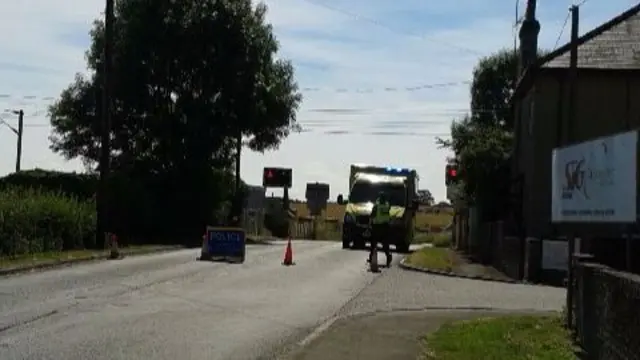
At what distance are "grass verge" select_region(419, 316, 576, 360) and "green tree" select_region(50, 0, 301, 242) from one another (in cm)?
3636

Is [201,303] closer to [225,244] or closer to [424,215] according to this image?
[225,244]

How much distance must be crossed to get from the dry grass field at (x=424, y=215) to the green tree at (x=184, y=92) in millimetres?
39613

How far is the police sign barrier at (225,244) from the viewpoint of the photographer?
31.7 m

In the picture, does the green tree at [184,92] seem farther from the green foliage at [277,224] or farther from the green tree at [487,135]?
the green foliage at [277,224]

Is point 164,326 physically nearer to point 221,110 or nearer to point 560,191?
point 560,191

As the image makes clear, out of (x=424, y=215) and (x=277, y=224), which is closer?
(x=277, y=224)

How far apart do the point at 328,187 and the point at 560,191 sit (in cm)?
5461

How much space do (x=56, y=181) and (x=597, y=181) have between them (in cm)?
3501

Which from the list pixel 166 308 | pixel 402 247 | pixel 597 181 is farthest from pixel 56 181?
pixel 597 181

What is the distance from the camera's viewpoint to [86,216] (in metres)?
36.9

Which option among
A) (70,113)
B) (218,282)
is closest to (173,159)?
(70,113)

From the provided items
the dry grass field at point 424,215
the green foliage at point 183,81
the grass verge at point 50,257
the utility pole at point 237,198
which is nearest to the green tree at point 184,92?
the green foliage at point 183,81

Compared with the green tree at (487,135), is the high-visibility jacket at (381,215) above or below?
below

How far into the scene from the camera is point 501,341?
14320 millimetres
